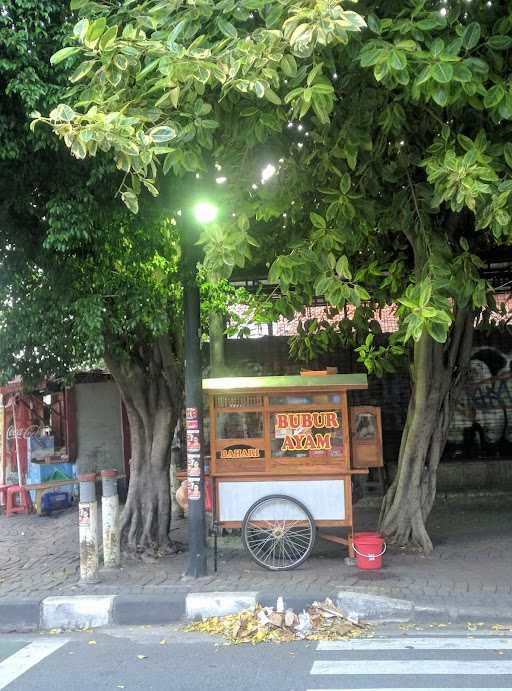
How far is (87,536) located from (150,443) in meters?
1.53

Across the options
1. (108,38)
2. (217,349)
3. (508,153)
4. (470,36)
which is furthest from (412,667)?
(217,349)

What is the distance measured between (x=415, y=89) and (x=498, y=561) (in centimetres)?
475

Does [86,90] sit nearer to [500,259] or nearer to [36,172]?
[36,172]

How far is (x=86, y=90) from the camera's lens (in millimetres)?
5906

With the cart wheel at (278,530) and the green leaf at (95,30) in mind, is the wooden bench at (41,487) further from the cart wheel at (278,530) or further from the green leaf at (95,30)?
the green leaf at (95,30)

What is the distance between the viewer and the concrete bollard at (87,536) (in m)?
6.91

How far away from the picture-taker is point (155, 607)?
6.33 metres

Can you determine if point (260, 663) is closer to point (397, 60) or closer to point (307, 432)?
point (307, 432)

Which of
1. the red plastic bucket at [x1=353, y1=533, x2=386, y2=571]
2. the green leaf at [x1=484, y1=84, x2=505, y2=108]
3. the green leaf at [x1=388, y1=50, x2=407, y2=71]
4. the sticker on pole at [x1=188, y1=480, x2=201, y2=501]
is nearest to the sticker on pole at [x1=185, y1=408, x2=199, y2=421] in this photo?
the sticker on pole at [x1=188, y1=480, x2=201, y2=501]

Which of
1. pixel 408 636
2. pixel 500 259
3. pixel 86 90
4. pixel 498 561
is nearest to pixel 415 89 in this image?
pixel 86 90

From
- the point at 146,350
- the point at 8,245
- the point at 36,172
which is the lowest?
the point at 146,350

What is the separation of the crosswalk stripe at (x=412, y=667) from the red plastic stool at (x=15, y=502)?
771 centimetres

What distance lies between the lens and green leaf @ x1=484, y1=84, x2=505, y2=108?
5402 mm

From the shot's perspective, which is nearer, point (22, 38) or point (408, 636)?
point (408, 636)
